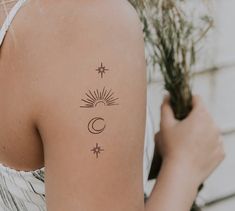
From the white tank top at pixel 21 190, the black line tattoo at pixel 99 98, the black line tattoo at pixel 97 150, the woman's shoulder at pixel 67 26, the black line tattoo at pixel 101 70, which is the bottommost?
the white tank top at pixel 21 190

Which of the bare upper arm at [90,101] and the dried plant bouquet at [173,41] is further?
the dried plant bouquet at [173,41]

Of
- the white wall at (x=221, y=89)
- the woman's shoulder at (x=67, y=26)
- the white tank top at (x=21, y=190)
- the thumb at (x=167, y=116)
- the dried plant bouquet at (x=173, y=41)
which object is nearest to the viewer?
the woman's shoulder at (x=67, y=26)

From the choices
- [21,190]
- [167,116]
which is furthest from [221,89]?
[21,190]

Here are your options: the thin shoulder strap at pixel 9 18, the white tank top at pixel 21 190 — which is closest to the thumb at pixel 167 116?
the white tank top at pixel 21 190

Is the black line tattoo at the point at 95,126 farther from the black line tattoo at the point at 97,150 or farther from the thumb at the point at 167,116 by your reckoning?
the thumb at the point at 167,116

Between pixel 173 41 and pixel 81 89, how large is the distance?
2.39 ft

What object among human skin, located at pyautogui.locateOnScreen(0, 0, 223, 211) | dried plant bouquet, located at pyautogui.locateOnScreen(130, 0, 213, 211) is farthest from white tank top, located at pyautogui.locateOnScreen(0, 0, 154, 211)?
dried plant bouquet, located at pyautogui.locateOnScreen(130, 0, 213, 211)

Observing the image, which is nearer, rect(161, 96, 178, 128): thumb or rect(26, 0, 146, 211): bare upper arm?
rect(26, 0, 146, 211): bare upper arm

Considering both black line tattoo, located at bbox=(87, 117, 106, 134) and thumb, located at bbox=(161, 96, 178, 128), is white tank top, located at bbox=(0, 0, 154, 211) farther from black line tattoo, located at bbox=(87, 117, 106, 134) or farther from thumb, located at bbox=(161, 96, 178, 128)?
thumb, located at bbox=(161, 96, 178, 128)

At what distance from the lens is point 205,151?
1.54 meters

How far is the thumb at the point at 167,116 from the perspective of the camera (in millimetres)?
1577

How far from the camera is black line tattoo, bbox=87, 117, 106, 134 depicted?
85 cm

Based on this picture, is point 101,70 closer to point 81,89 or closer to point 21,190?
point 81,89

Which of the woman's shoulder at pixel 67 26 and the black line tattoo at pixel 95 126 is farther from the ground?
the woman's shoulder at pixel 67 26
